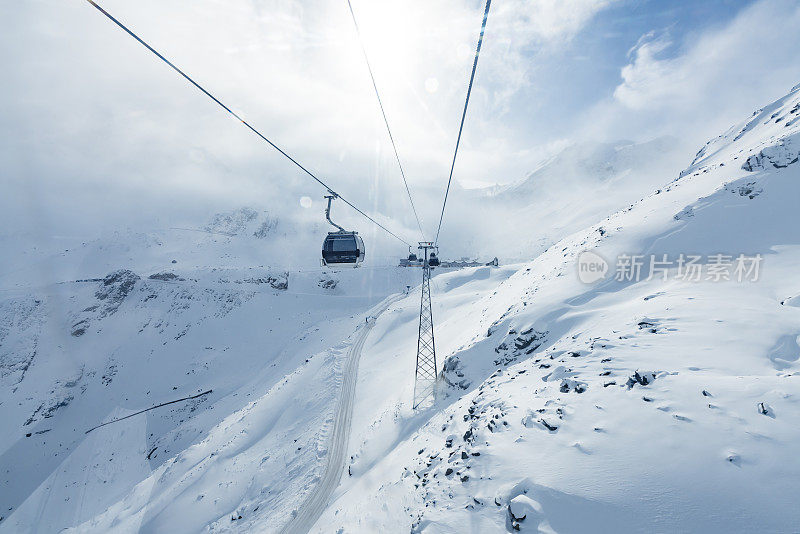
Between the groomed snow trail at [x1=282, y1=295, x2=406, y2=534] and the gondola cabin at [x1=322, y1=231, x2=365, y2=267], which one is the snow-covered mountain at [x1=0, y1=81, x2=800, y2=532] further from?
the gondola cabin at [x1=322, y1=231, x2=365, y2=267]

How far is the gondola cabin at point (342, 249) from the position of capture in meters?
19.8

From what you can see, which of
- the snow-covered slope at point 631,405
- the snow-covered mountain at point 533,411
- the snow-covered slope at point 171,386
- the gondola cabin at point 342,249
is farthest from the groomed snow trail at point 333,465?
the gondola cabin at point 342,249

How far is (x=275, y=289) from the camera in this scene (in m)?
73.8

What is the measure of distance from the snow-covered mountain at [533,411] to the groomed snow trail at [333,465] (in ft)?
0.86

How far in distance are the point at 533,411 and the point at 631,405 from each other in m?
2.82

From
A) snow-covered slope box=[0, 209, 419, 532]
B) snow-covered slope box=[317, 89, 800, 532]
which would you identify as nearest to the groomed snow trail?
snow-covered slope box=[0, 209, 419, 532]

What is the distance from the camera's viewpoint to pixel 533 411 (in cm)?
1035

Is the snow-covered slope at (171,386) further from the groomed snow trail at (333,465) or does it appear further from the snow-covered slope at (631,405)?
the snow-covered slope at (631,405)

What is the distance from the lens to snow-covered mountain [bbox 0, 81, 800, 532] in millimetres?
6859

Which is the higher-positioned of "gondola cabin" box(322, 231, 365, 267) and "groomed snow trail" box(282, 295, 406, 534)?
"gondola cabin" box(322, 231, 365, 267)

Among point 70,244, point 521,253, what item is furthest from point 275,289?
point 70,244

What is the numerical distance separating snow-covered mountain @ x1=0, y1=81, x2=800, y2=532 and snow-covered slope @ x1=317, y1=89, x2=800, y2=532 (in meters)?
0.06

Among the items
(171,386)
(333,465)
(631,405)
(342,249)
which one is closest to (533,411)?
(631,405)

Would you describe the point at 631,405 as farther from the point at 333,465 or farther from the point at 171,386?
the point at 171,386
